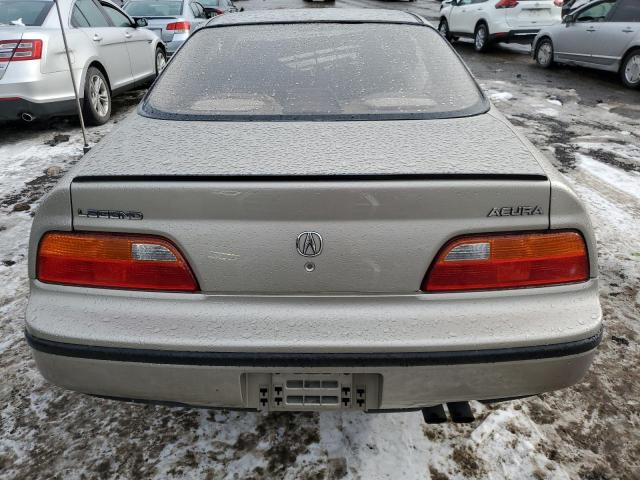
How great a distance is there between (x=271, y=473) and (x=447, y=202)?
3.78 feet

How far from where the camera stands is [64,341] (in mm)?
1503

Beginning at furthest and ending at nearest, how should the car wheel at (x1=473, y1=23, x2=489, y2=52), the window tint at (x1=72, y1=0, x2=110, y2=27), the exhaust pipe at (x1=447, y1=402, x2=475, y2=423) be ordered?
the car wheel at (x1=473, y1=23, x2=489, y2=52) → the window tint at (x1=72, y1=0, x2=110, y2=27) → the exhaust pipe at (x1=447, y1=402, x2=475, y2=423)

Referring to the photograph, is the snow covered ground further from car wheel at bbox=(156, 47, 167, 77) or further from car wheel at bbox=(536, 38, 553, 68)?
car wheel at bbox=(536, 38, 553, 68)

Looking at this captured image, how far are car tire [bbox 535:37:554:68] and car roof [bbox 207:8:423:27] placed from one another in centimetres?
862

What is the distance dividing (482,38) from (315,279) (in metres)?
12.4

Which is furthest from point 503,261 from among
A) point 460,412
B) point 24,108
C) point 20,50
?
point 20,50

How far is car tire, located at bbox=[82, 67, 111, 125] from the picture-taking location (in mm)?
5883

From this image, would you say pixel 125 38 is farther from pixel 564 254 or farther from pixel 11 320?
pixel 564 254

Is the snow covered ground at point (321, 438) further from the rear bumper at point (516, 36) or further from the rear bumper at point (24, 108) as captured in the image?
the rear bumper at point (516, 36)

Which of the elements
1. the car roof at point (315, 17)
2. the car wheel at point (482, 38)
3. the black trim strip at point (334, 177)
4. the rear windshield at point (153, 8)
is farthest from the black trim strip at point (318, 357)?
the car wheel at point (482, 38)

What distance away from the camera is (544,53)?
1028 centimetres

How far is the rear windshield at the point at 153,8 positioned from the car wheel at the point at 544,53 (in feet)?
23.8

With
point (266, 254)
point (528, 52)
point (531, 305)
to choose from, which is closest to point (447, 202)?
point (531, 305)

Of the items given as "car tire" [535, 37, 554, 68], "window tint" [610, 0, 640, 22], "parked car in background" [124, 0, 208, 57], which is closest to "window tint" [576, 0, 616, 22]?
"window tint" [610, 0, 640, 22]
